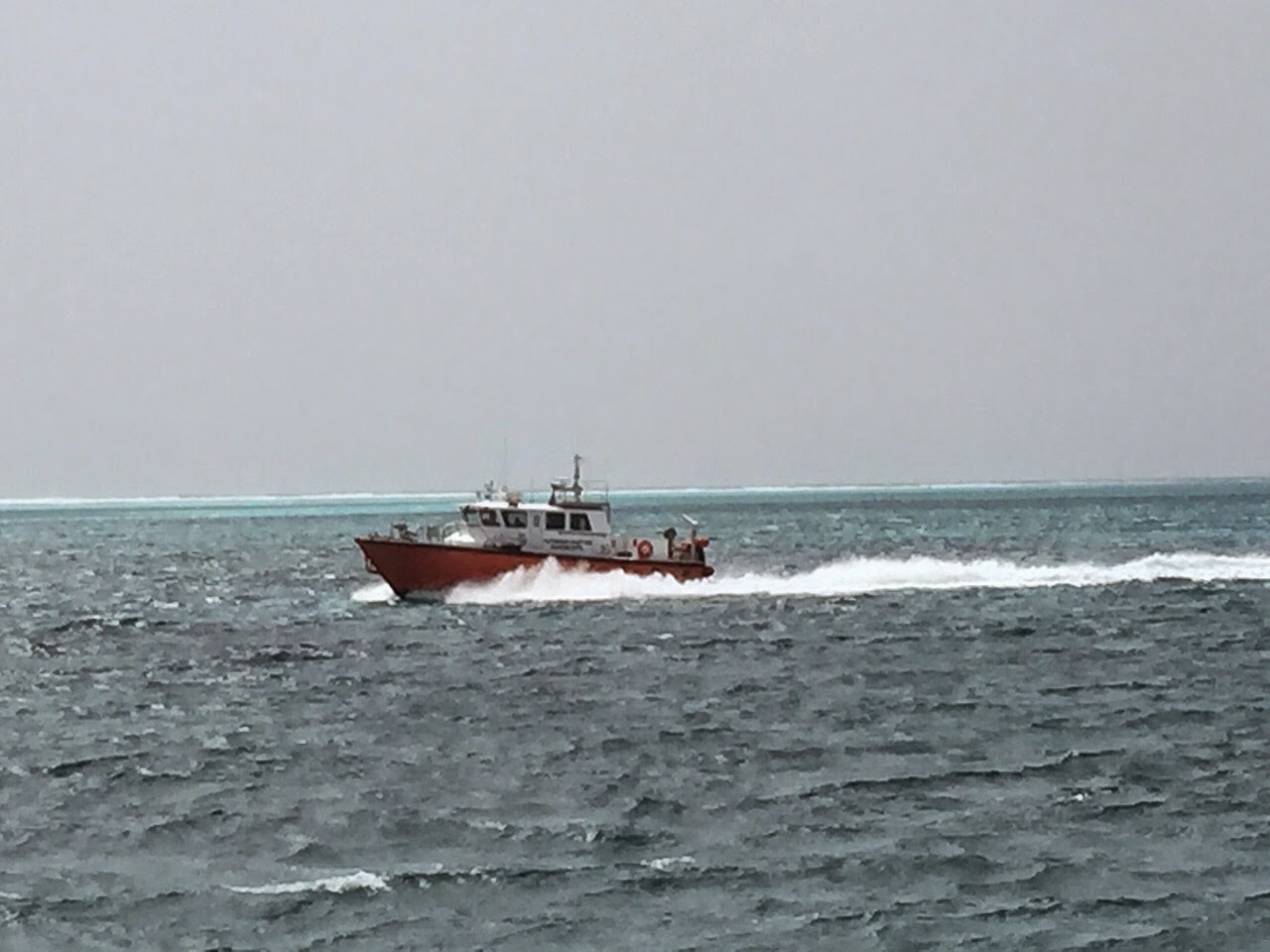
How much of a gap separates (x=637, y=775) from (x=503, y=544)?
112ft

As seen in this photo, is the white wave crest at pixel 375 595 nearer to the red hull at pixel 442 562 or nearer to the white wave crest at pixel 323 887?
the red hull at pixel 442 562

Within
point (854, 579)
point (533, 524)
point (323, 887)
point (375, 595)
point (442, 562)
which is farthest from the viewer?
point (854, 579)

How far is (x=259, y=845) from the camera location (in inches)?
1096

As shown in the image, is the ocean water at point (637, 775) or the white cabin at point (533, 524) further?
the white cabin at point (533, 524)

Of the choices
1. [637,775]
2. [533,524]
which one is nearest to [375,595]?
[533,524]

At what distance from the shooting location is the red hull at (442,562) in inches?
2638

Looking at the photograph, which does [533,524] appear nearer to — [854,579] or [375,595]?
[375,595]

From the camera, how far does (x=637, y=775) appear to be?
33.3 metres

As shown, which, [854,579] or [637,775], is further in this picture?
[854,579]

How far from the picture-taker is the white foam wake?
68000 mm

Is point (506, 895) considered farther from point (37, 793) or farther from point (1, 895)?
point (37, 793)

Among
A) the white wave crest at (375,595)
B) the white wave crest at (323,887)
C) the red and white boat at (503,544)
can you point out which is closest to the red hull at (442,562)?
the red and white boat at (503,544)

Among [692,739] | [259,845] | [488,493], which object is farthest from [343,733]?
[488,493]

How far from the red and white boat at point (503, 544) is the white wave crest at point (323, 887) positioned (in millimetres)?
40346
